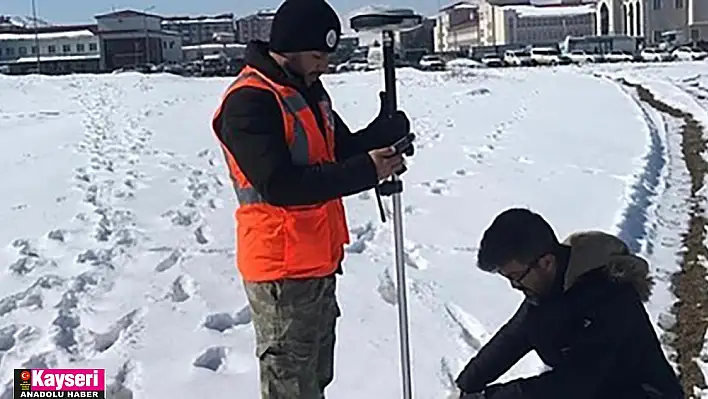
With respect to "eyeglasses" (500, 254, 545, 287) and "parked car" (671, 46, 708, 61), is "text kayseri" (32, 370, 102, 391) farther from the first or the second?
"parked car" (671, 46, 708, 61)

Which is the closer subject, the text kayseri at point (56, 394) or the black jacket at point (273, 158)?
the black jacket at point (273, 158)

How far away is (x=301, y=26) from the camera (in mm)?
2717

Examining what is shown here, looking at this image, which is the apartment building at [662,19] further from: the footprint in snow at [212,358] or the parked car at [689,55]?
the footprint in snow at [212,358]

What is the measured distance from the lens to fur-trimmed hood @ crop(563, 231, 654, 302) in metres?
2.87

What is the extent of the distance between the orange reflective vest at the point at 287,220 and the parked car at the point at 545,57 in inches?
2001

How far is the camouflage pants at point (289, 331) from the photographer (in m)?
2.80

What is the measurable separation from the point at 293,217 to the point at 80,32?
89.2 metres

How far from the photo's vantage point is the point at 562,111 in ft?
61.8

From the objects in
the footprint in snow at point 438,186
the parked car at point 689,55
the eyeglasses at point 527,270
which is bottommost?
the footprint in snow at point 438,186

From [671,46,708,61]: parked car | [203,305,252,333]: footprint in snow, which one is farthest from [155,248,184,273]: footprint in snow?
[671,46,708,61]: parked car

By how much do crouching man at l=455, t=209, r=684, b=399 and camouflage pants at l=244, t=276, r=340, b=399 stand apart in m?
0.55

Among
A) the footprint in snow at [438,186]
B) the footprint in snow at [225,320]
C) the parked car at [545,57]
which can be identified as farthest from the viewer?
the parked car at [545,57]

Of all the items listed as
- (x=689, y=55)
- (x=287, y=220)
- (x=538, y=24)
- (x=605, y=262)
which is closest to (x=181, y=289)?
(x=287, y=220)

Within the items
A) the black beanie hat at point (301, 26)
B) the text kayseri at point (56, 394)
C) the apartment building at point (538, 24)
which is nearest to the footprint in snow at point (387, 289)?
the text kayseri at point (56, 394)
